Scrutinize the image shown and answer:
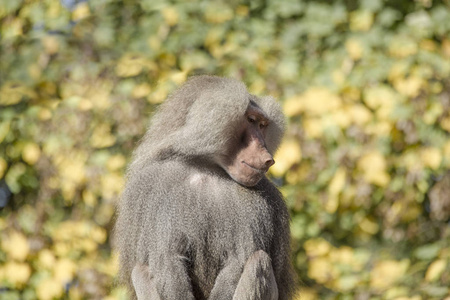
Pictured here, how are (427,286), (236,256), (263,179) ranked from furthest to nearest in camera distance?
(427,286) < (263,179) < (236,256)

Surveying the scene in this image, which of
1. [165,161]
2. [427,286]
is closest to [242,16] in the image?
[427,286]

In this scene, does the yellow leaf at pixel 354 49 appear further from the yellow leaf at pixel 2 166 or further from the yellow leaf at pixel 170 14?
the yellow leaf at pixel 2 166

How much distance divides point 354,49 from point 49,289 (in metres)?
3.21

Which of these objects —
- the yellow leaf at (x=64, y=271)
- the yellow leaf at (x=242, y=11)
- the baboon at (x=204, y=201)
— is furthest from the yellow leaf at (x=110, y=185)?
the baboon at (x=204, y=201)

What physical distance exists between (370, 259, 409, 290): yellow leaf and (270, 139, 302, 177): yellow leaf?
1.05 m

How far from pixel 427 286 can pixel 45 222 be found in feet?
10.1

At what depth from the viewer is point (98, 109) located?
580 centimetres

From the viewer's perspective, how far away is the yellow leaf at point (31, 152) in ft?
19.0

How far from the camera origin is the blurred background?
5.71 m

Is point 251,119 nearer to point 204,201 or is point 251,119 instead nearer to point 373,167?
point 204,201

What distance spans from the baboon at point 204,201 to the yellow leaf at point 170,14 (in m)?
2.95

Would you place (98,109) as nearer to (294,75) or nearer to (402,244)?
(294,75)

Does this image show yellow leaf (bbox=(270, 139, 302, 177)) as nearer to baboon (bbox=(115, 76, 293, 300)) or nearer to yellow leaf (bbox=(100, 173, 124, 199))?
yellow leaf (bbox=(100, 173, 124, 199))

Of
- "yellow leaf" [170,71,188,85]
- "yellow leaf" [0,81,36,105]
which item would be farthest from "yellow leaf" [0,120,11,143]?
"yellow leaf" [170,71,188,85]
